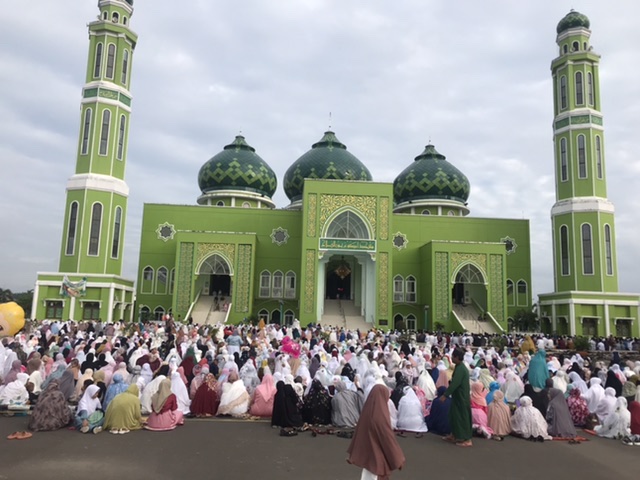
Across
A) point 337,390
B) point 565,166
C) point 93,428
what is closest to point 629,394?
point 337,390

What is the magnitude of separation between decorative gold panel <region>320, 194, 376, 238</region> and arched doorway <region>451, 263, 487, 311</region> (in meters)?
5.25

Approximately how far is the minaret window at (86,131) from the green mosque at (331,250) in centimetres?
6

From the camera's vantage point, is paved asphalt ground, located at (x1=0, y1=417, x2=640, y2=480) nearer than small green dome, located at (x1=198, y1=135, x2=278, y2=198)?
Yes

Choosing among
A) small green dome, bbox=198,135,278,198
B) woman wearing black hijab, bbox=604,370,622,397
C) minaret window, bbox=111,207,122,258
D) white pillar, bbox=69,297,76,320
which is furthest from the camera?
small green dome, bbox=198,135,278,198

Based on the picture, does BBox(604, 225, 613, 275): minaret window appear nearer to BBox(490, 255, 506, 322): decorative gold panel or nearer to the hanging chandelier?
BBox(490, 255, 506, 322): decorative gold panel

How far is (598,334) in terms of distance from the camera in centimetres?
2705

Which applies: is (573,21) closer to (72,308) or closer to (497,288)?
(497,288)


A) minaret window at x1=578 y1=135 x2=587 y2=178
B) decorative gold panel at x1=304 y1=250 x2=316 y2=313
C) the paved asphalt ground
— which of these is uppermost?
minaret window at x1=578 y1=135 x2=587 y2=178

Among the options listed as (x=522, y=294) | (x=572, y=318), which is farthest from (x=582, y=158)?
(x=572, y=318)

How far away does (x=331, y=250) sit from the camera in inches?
1054

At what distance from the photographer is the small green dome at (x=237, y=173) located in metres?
34.4

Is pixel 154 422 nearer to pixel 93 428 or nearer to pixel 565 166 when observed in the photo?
pixel 93 428

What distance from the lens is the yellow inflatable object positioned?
52.7 ft

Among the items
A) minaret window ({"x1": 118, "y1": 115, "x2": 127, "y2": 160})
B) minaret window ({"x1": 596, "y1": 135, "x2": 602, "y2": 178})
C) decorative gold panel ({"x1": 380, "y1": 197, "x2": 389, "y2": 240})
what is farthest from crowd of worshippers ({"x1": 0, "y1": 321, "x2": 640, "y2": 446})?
minaret window ({"x1": 596, "y1": 135, "x2": 602, "y2": 178})
